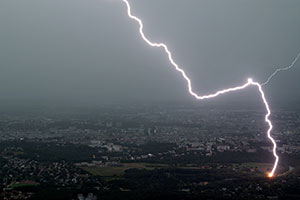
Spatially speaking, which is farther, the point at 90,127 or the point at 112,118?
the point at 112,118

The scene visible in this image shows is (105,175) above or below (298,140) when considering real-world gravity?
below

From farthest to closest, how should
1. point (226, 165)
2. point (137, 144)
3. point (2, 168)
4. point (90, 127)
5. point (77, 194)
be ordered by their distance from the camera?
point (90, 127) < point (137, 144) < point (226, 165) < point (2, 168) < point (77, 194)

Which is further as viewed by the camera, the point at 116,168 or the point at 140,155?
the point at 140,155

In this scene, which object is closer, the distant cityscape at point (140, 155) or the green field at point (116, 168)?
the distant cityscape at point (140, 155)

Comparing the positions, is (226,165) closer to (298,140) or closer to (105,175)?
(105,175)

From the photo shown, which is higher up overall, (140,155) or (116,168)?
(140,155)

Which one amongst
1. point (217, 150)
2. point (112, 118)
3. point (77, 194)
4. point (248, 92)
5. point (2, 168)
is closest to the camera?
point (77, 194)

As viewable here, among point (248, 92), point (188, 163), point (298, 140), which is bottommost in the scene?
point (188, 163)

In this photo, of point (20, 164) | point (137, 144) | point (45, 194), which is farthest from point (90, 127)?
point (45, 194)

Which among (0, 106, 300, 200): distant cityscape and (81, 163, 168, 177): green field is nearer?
(0, 106, 300, 200): distant cityscape
